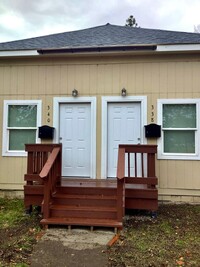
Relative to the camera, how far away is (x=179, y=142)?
5.66m

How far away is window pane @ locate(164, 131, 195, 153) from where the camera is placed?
5.63m

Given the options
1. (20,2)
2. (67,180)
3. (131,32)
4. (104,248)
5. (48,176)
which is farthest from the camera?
(20,2)

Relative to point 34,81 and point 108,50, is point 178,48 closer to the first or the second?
point 108,50

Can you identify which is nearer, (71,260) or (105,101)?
(71,260)

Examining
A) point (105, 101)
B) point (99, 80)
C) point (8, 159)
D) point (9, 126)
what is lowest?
point (8, 159)

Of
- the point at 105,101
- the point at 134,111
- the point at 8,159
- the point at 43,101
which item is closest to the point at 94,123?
the point at 105,101

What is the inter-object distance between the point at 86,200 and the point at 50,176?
76cm

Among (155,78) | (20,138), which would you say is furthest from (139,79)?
(20,138)

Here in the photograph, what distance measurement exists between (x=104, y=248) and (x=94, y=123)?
3034 mm

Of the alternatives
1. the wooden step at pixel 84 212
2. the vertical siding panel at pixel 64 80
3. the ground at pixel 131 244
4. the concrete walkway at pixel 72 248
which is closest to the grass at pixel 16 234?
the ground at pixel 131 244

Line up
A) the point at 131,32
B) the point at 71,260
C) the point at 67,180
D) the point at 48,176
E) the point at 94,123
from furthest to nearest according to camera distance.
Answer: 1. the point at 131,32
2. the point at 94,123
3. the point at 67,180
4. the point at 48,176
5. the point at 71,260

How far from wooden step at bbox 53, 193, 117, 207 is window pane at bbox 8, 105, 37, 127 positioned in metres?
2.24

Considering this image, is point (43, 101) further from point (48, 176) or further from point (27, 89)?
point (48, 176)

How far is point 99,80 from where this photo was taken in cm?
594
